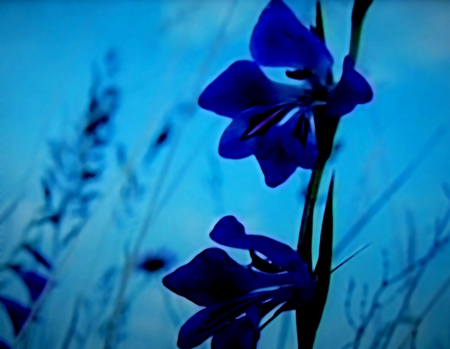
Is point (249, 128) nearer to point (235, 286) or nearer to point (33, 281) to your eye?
point (235, 286)

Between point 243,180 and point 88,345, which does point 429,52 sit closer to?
point 243,180

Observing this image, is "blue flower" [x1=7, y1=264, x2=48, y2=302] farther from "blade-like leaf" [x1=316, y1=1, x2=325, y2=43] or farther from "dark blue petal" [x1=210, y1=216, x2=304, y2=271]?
"blade-like leaf" [x1=316, y1=1, x2=325, y2=43]

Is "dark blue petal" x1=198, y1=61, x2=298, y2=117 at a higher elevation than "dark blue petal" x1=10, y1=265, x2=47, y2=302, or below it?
higher

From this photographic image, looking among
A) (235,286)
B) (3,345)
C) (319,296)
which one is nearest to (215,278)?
(235,286)

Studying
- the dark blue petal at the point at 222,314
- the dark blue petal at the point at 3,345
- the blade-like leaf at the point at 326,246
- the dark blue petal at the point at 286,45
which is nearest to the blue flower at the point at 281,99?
the dark blue petal at the point at 286,45

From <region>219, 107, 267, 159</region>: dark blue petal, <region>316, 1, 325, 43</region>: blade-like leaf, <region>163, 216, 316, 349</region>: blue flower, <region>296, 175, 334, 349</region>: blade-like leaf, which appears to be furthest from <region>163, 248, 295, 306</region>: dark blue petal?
<region>316, 1, 325, 43</region>: blade-like leaf

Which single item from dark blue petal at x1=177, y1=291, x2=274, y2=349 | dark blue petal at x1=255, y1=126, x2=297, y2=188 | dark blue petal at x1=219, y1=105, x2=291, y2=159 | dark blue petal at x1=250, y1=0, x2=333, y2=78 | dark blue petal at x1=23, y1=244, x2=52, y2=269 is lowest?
dark blue petal at x1=177, y1=291, x2=274, y2=349

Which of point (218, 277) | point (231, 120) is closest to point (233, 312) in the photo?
point (218, 277)
